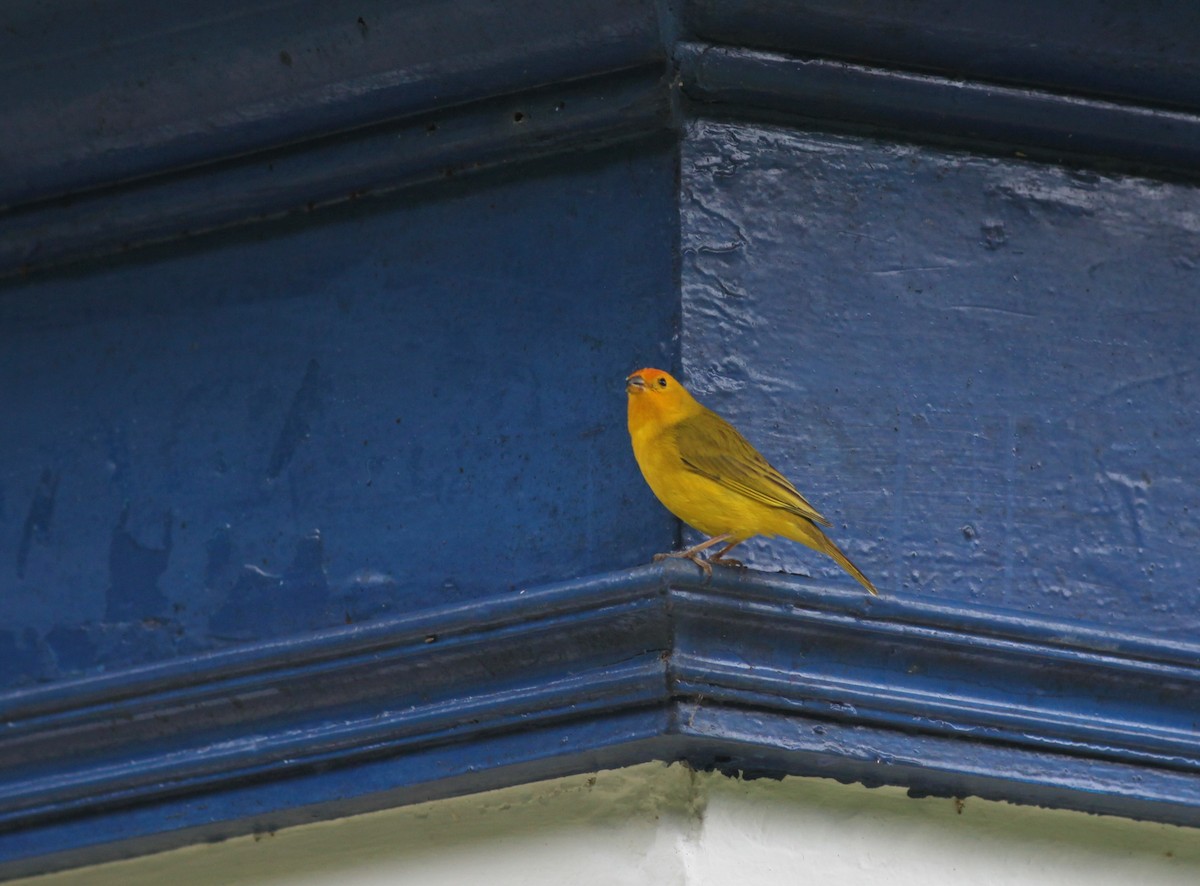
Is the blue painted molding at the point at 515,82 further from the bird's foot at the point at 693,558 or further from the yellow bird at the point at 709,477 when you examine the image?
the bird's foot at the point at 693,558

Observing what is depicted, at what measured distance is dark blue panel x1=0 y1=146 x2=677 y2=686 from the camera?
2961 mm

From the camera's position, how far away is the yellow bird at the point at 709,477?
9.01 ft

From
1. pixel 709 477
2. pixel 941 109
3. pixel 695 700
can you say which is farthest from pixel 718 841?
pixel 941 109

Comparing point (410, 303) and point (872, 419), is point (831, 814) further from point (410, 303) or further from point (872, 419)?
point (410, 303)

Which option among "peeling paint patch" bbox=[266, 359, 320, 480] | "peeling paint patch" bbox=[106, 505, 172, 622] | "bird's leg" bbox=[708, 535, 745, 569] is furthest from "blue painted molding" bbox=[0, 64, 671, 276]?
"bird's leg" bbox=[708, 535, 745, 569]

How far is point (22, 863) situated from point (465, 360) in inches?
53.1

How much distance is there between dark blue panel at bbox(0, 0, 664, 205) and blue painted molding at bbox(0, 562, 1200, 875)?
122cm

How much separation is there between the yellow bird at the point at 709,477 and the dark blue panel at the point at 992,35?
792 mm

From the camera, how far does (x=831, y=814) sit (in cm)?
262

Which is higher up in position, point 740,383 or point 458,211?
point 458,211

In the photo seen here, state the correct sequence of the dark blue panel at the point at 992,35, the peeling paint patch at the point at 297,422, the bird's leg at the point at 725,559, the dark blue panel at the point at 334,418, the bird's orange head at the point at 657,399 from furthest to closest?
the peeling paint patch at the point at 297,422 → the dark blue panel at the point at 992,35 → the dark blue panel at the point at 334,418 → the bird's orange head at the point at 657,399 → the bird's leg at the point at 725,559

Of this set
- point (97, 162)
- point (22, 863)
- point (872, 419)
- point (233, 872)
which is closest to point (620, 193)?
point (872, 419)

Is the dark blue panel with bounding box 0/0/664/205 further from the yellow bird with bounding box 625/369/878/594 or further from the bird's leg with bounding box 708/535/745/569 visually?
the bird's leg with bounding box 708/535/745/569

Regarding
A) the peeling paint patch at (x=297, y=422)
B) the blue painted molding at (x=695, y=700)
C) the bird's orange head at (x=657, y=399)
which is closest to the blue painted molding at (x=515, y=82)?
the peeling paint patch at (x=297, y=422)
